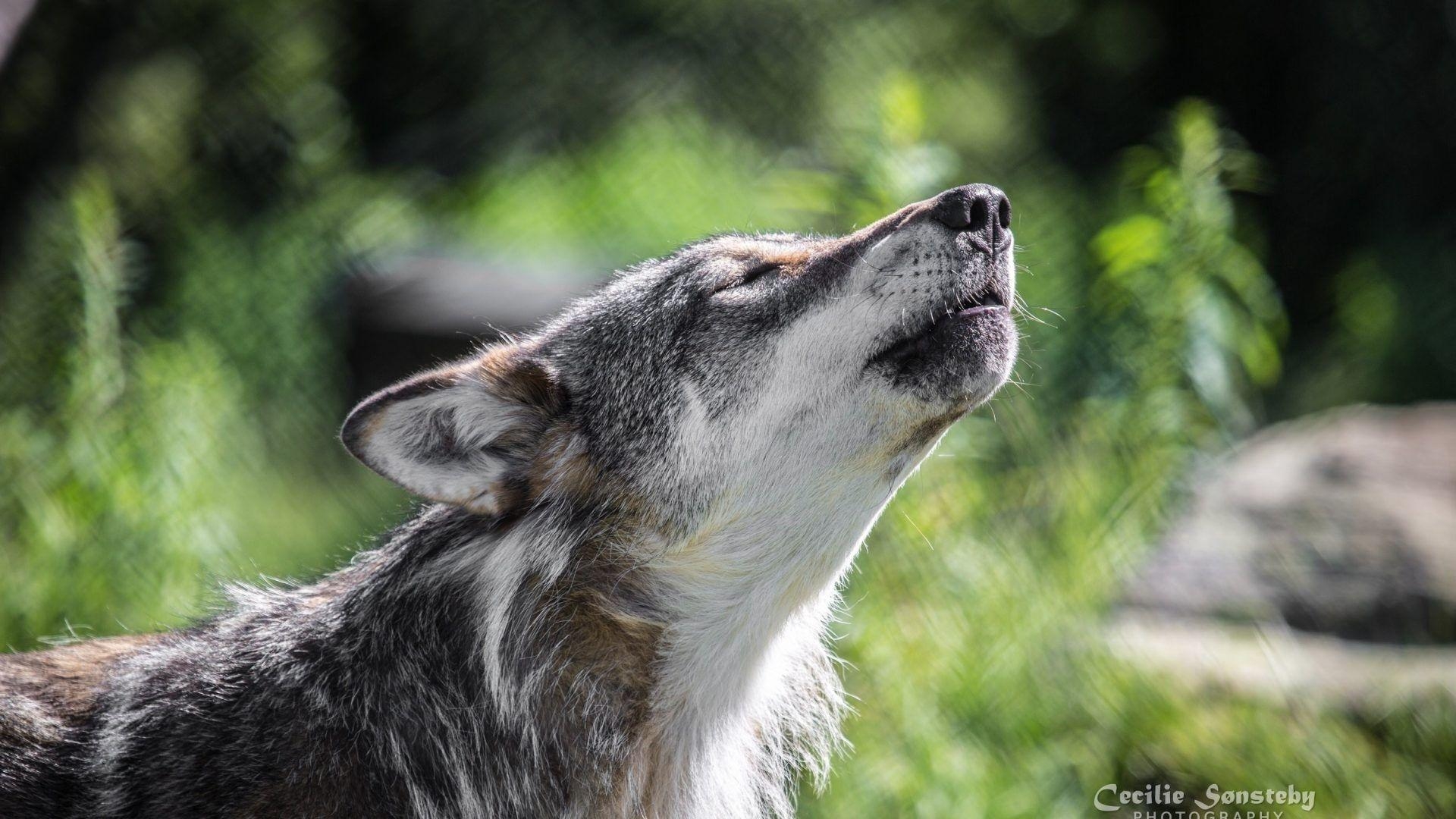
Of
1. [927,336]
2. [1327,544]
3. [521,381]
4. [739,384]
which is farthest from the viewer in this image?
[1327,544]

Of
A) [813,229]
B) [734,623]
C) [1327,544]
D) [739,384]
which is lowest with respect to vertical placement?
[1327,544]

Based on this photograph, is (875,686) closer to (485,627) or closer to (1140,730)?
(1140,730)

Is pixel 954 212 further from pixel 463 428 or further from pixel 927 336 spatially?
pixel 463 428

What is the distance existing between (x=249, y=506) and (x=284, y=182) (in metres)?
2.30

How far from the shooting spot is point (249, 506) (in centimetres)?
581

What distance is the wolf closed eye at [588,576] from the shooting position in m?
2.43

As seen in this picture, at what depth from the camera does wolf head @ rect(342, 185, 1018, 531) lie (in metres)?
2.44

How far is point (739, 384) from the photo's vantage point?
8.40 ft

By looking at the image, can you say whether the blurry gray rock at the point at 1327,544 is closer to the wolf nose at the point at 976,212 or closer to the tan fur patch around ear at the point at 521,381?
the wolf nose at the point at 976,212

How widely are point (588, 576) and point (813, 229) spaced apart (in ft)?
6.42

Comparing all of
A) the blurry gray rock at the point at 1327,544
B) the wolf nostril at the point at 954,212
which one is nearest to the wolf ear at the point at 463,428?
the wolf nostril at the point at 954,212

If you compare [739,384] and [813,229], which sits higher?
[813,229]

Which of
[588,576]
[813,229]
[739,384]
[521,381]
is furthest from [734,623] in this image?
[813,229]

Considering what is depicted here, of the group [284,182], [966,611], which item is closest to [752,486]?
[966,611]
